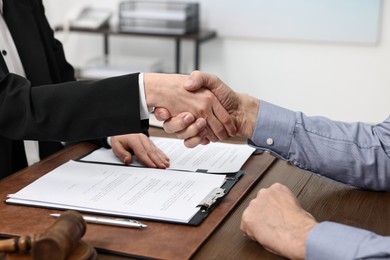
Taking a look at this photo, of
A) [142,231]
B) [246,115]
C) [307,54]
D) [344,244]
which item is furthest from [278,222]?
[307,54]

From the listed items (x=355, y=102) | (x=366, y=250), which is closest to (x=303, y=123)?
(x=366, y=250)

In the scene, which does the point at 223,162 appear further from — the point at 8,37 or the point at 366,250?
the point at 8,37

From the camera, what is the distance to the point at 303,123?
138 centimetres

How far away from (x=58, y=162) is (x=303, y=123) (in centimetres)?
59

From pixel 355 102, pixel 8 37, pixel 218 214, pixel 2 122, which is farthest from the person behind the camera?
pixel 355 102

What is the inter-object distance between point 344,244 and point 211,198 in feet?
0.96

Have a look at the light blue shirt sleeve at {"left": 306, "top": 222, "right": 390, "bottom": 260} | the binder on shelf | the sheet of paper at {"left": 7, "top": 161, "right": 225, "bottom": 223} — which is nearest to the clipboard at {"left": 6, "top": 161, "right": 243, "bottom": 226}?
the sheet of paper at {"left": 7, "top": 161, "right": 225, "bottom": 223}

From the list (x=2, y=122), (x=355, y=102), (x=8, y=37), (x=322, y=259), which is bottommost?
(x=355, y=102)

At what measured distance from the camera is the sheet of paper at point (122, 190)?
110 cm

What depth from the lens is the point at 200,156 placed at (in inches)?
57.5

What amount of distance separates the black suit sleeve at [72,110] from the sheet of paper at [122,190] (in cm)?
9

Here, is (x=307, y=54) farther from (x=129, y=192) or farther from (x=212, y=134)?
(x=129, y=192)

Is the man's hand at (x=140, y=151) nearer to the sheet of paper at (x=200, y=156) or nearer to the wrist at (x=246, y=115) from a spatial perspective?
the sheet of paper at (x=200, y=156)

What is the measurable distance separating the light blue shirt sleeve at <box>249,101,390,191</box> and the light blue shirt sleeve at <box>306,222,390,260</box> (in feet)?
1.07
